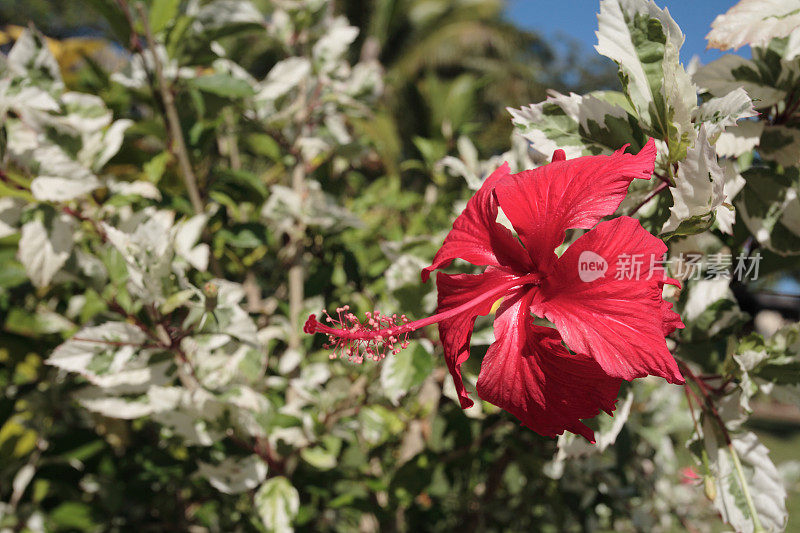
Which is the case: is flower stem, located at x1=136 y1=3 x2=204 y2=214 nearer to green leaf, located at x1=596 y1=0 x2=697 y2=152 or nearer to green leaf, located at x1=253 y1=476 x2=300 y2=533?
green leaf, located at x1=253 y1=476 x2=300 y2=533

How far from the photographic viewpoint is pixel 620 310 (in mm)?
Answer: 406

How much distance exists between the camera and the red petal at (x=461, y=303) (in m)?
0.46

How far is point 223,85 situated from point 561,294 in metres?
0.73

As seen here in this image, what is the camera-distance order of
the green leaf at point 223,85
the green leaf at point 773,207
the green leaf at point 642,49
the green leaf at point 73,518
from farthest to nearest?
the green leaf at point 73,518 → the green leaf at point 223,85 → the green leaf at point 773,207 → the green leaf at point 642,49

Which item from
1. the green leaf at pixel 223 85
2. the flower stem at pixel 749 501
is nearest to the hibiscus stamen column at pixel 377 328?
the flower stem at pixel 749 501

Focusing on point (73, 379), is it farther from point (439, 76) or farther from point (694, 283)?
point (439, 76)

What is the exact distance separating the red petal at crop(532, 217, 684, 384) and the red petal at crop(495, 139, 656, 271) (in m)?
0.02

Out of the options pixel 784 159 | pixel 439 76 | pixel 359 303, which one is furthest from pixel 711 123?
pixel 439 76

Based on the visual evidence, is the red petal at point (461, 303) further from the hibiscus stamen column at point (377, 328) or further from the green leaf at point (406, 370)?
the green leaf at point (406, 370)

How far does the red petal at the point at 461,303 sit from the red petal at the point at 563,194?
5 centimetres

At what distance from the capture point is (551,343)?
0.43 m

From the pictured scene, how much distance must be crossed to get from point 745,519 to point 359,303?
70 cm

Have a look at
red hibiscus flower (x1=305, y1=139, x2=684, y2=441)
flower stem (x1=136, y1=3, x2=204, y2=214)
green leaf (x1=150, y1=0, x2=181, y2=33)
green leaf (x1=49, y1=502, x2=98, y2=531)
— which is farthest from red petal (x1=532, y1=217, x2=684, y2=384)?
green leaf (x1=49, y1=502, x2=98, y2=531)

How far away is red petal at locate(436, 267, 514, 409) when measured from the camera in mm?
462
